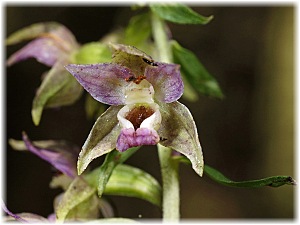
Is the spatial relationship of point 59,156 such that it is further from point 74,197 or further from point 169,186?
point 169,186

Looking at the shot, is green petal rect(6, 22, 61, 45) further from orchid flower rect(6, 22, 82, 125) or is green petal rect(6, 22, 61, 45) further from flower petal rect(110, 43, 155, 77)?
flower petal rect(110, 43, 155, 77)

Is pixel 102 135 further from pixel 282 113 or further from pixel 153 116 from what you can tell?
pixel 282 113

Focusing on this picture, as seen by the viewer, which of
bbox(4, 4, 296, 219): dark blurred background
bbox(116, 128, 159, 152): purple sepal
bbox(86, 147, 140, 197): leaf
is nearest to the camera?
bbox(116, 128, 159, 152): purple sepal

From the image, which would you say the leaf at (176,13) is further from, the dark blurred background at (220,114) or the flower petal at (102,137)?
the dark blurred background at (220,114)

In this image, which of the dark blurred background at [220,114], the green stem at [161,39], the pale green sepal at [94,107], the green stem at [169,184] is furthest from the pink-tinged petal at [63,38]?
the dark blurred background at [220,114]

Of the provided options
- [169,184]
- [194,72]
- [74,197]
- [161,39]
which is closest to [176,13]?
[161,39]

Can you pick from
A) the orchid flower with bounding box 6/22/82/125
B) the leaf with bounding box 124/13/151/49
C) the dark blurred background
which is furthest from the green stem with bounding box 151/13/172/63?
the dark blurred background
